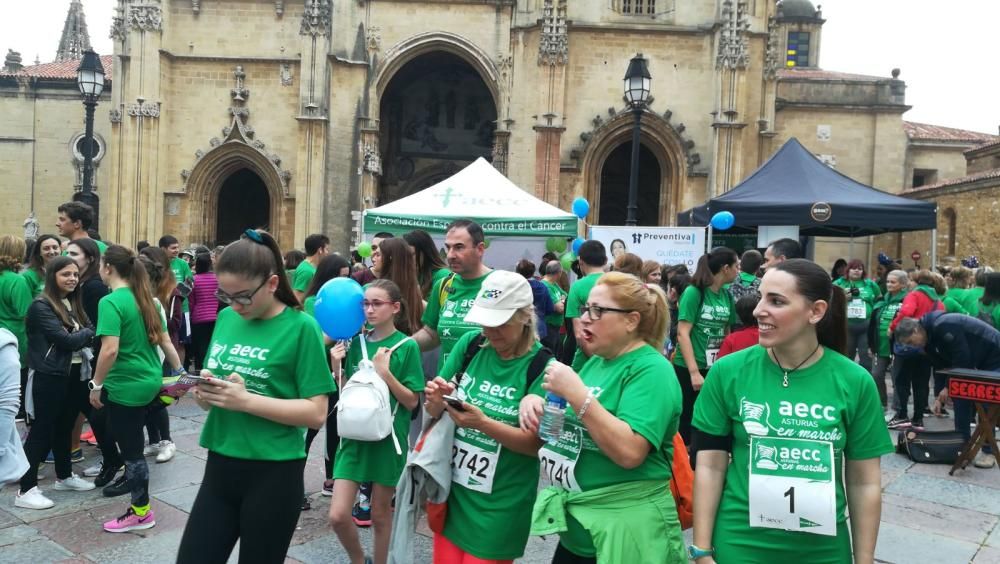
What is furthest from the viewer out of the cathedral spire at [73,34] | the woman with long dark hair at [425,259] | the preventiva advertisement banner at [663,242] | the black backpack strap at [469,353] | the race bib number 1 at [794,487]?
the cathedral spire at [73,34]

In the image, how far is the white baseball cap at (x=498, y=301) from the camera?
2867 mm

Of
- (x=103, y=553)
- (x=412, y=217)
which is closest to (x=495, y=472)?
(x=103, y=553)

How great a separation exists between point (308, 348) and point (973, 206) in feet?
79.8

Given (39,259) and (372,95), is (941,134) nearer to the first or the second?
(372,95)

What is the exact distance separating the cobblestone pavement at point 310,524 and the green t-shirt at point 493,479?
67.1 inches

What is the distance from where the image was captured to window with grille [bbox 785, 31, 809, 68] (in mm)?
44250

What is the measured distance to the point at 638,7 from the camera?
21.7 meters

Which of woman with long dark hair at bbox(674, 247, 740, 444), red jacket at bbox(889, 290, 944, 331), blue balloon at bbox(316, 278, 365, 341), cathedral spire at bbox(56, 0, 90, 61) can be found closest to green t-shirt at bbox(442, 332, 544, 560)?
blue balloon at bbox(316, 278, 365, 341)

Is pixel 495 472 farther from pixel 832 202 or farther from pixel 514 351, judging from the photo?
pixel 832 202

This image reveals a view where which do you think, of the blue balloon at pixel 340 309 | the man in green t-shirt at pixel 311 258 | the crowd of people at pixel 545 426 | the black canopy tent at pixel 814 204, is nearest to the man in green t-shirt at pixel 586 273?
the crowd of people at pixel 545 426

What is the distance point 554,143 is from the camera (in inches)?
809

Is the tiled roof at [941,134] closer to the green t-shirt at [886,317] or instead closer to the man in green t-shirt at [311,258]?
the green t-shirt at [886,317]

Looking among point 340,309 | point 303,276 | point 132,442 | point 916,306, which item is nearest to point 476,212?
point 303,276

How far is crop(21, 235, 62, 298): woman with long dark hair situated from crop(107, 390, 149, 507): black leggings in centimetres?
221
